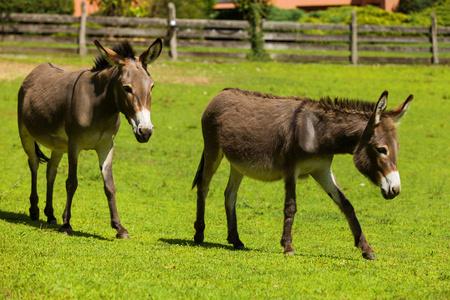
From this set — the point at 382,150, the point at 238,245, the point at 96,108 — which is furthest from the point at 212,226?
the point at 382,150

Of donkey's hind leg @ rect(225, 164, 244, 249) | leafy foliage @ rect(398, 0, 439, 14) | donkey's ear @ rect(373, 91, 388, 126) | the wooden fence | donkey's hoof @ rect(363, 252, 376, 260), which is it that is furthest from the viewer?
leafy foliage @ rect(398, 0, 439, 14)

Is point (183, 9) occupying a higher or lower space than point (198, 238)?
higher

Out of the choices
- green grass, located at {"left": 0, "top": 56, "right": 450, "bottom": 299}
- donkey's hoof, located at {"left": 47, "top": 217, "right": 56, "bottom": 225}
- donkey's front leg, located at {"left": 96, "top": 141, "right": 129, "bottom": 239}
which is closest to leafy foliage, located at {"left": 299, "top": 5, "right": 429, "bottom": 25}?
green grass, located at {"left": 0, "top": 56, "right": 450, "bottom": 299}

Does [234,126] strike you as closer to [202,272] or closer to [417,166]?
[202,272]

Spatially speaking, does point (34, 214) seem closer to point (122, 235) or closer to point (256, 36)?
point (122, 235)

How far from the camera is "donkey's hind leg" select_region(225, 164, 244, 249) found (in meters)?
11.2

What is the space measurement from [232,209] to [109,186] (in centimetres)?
154

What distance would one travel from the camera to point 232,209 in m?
11.4

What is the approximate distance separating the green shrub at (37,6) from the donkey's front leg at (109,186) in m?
32.7

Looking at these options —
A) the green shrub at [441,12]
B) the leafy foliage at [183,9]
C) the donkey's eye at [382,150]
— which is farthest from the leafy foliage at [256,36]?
the donkey's eye at [382,150]

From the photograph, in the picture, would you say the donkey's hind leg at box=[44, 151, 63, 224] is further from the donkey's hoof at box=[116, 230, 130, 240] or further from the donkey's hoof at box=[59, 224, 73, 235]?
the donkey's hoof at box=[116, 230, 130, 240]

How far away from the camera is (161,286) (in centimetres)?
802

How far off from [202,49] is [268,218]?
22757 mm

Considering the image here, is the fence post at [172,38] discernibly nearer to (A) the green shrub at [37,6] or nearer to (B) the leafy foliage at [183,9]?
(A) the green shrub at [37,6]
